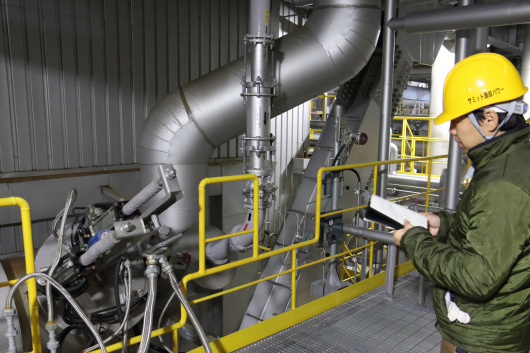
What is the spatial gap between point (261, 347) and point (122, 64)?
14.9ft

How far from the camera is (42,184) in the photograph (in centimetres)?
537

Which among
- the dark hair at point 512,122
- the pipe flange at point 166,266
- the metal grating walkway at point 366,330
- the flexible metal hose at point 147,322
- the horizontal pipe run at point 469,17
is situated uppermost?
the horizontal pipe run at point 469,17

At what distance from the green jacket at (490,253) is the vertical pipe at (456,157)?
273cm

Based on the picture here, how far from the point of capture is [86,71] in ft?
18.8

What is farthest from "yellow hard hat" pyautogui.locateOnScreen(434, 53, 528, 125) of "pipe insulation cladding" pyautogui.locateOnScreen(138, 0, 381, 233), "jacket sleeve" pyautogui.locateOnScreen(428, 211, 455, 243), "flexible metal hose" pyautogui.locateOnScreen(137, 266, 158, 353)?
"pipe insulation cladding" pyautogui.locateOnScreen(138, 0, 381, 233)

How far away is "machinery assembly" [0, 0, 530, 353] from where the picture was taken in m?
3.27

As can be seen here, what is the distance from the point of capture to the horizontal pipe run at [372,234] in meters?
3.82

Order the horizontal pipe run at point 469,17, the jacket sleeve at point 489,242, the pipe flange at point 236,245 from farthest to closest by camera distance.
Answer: the pipe flange at point 236,245
the horizontal pipe run at point 469,17
the jacket sleeve at point 489,242

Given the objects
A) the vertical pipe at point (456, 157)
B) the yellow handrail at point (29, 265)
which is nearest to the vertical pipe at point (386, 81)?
the vertical pipe at point (456, 157)

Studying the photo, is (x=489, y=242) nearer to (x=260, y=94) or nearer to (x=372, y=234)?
(x=372, y=234)

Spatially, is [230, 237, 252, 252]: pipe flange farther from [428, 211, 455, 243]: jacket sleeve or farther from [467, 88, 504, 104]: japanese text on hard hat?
[467, 88, 504, 104]: japanese text on hard hat

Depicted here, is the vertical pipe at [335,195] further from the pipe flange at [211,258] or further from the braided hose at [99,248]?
the braided hose at [99,248]

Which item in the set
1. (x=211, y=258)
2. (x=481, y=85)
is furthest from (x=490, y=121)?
(x=211, y=258)

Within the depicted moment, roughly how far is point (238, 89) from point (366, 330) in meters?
2.82
